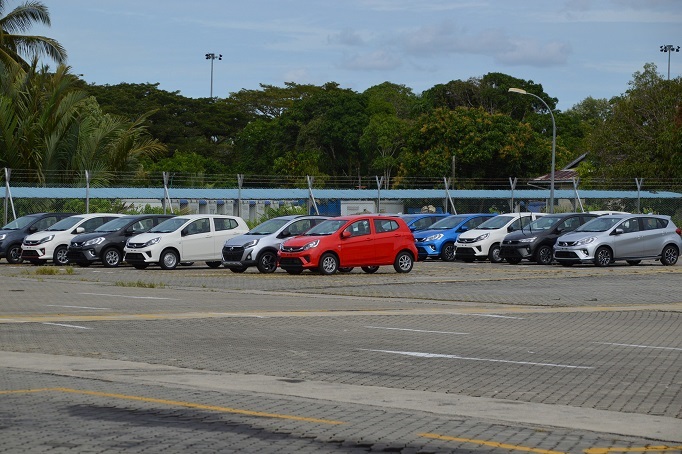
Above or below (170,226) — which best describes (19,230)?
below

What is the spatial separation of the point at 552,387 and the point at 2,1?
46.5 meters

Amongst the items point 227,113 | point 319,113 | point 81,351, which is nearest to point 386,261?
point 81,351

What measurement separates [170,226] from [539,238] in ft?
36.6

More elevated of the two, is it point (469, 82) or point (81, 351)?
point (469, 82)

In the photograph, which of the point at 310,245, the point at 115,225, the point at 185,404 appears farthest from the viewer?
the point at 115,225

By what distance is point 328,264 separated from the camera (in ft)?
97.6

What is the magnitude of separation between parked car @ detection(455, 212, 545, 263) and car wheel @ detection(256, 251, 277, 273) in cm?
842

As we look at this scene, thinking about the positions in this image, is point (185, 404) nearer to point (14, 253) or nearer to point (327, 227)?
point (327, 227)

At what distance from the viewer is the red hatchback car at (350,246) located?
29.5 metres

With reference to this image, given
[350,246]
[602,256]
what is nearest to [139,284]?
[350,246]

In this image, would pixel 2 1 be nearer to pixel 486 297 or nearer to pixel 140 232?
pixel 140 232

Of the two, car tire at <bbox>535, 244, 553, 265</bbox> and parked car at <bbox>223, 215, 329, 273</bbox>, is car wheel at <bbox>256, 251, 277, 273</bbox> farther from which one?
car tire at <bbox>535, 244, 553, 265</bbox>

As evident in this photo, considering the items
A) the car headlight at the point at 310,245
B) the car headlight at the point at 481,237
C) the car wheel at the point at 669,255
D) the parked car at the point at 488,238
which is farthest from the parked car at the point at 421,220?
the car headlight at the point at 310,245

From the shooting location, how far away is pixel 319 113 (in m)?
91.2
